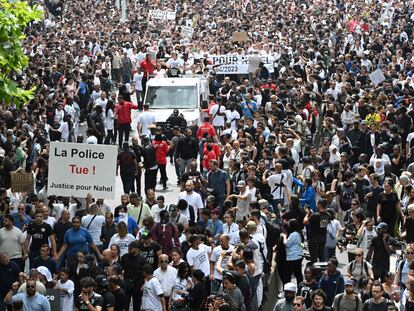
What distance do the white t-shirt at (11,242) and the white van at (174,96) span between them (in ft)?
35.9

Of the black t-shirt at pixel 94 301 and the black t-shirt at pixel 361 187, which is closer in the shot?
the black t-shirt at pixel 94 301

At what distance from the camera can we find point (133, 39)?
156 ft

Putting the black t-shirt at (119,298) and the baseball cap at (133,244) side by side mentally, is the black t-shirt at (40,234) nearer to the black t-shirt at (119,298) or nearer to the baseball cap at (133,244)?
the baseball cap at (133,244)

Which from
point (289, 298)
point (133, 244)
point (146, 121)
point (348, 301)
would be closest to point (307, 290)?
point (289, 298)

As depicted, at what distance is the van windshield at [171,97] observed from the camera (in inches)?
1261

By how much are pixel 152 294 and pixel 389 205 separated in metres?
5.69

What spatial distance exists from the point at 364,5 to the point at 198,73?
21.4 m

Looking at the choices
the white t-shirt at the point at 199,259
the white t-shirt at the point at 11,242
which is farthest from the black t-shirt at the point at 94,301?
the white t-shirt at the point at 11,242

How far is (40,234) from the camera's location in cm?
2094

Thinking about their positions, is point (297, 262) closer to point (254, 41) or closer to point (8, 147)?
point (8, 147)

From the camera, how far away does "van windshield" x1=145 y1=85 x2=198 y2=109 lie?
32.0m

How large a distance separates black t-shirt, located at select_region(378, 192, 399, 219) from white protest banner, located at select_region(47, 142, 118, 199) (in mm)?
4453

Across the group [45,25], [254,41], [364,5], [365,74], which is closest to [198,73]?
[365,74]

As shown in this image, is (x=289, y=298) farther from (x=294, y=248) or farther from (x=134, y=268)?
(x=294, y=248)
